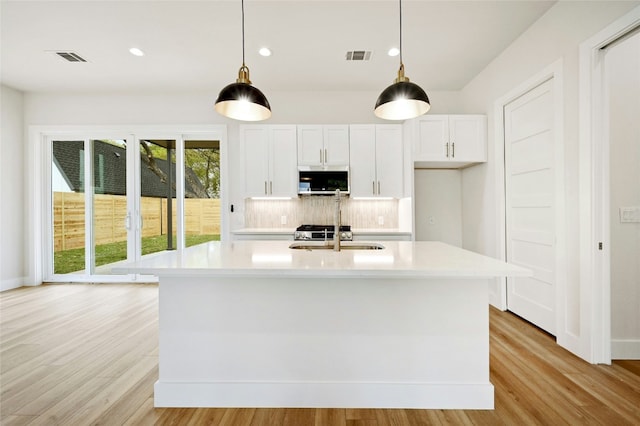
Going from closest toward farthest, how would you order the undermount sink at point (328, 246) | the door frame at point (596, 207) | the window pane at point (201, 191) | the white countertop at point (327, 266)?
the white countertop at point (327, 266)
the door frame at point (596, 207)
the undermount sink at point (328, 246)
the window pane at point (201, 191)

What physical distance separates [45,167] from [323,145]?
441 centimetres

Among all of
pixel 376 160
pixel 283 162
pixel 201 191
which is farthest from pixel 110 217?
pixel 376 160

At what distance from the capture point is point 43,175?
4.62m

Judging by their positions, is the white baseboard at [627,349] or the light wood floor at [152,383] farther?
the white baseboard at [627,349]

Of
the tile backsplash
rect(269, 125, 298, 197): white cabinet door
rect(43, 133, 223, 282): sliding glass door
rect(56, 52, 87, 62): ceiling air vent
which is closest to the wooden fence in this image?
rect(43, 133, 223, 282): sliding glass door

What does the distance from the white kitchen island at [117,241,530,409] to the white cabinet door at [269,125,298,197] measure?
95.0 inches

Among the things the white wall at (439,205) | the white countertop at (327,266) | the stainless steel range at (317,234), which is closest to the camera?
the white countertop at (327,266)

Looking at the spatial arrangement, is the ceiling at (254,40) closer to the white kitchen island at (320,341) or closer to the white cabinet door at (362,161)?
the white cabinet door at (362,161)

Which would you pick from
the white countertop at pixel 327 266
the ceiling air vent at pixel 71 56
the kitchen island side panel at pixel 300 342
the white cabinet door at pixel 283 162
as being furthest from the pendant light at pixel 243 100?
the ceiling air vent at pixel 71 56

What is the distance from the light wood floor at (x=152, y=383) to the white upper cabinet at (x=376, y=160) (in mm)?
2032

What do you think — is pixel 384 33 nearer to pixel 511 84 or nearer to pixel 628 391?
pixel 511 84

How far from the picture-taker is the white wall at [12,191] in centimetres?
429

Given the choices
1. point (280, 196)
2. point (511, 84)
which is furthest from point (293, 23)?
point (511, 84)

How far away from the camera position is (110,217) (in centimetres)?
466
